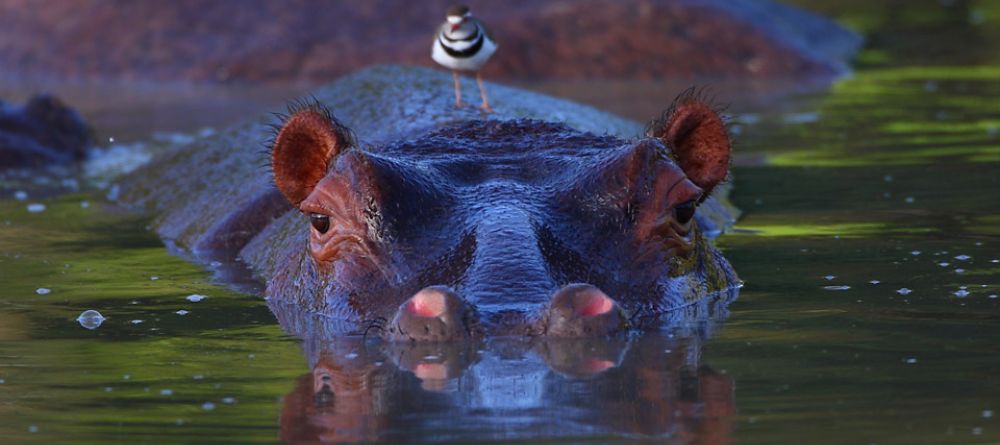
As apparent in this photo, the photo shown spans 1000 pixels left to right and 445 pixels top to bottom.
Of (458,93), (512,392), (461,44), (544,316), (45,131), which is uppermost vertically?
(45,131)

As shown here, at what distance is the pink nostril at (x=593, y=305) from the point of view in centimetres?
546

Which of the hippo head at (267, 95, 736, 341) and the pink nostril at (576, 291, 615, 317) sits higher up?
the hippo head at (267, 95, 736, 341)

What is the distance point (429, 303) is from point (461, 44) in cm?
516

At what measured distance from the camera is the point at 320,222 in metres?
6.58

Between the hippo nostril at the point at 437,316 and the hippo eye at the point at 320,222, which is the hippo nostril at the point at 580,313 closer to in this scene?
the hippo nostril at the point at 437,316

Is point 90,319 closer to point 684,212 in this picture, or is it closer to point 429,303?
point 429,303

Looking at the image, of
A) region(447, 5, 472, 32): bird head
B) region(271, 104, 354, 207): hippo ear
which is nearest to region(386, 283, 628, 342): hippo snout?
region(271, 104, 354, 207): hippo ear

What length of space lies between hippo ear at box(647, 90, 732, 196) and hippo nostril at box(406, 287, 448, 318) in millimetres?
1693

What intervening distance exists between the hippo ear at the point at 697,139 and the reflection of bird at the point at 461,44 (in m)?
3.32

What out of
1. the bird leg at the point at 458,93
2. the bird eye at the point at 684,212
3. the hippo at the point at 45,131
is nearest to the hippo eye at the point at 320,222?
the bird eye at the point at 684,212

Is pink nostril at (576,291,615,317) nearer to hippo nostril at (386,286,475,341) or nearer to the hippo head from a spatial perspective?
the hippo head

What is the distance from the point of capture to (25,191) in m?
11.9

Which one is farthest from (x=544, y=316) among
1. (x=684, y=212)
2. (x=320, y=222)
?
(x=320, y=222)

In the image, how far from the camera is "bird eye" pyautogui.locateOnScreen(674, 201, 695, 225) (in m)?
6.46
